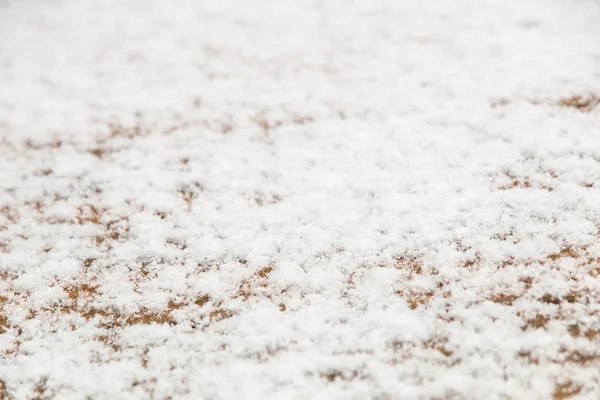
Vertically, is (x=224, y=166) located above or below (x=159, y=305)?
above

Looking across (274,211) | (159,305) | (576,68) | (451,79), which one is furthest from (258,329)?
(576,68)

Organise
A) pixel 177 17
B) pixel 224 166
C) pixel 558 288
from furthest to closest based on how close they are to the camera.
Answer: pixel 177 17, pixel 224 166, pixel 558 288

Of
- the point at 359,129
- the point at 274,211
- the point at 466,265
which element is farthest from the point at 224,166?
the point at 466,265

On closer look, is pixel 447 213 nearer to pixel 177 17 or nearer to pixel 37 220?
pixel 37 220

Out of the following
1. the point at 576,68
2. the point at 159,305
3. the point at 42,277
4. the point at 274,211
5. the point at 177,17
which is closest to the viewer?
the point at 159,305

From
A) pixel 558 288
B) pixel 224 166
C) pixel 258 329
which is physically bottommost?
pixel 258 329

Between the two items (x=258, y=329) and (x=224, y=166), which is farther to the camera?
(x=224, y=166)
